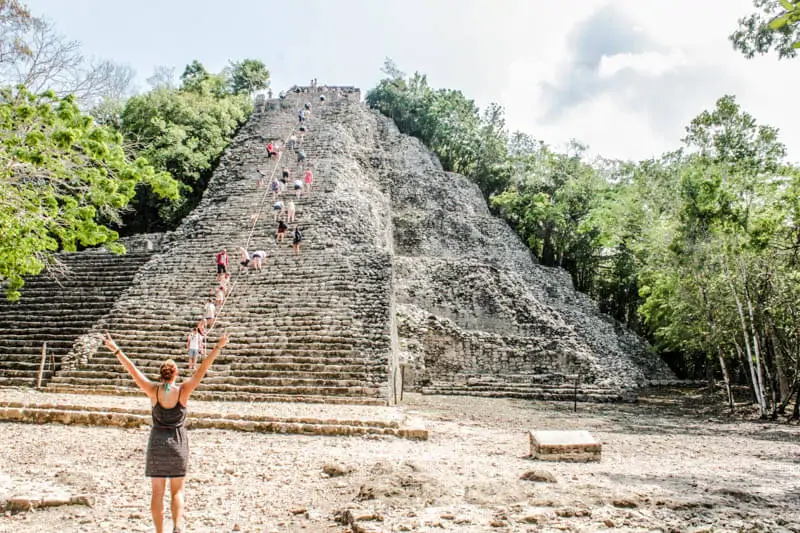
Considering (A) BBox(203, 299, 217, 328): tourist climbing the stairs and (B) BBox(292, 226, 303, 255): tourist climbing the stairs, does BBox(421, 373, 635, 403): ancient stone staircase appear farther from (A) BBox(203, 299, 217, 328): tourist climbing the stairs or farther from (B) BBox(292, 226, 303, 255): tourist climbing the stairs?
(A) BBox(203, 299, 217, 328): tourist climbing the stairs

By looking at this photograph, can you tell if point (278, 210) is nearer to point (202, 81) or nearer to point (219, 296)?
point (219, 296)

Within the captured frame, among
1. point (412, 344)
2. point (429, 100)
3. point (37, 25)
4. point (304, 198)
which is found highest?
point (429, 100)

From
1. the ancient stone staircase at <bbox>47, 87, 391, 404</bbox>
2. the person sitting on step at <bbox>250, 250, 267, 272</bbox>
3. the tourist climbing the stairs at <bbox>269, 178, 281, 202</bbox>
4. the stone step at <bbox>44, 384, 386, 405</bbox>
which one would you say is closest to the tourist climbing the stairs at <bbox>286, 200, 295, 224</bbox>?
the ancient stone staircase at <bbox>47, 87, 391, 404</bbox>

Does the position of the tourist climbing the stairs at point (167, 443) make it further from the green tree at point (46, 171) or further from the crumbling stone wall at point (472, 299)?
the crumbling stone wall at point (472, 299)

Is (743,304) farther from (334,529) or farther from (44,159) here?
(44,159)

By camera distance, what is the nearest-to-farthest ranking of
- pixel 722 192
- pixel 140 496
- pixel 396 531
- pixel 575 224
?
pixel 396 531 < pixel 140 496 < pixel 722 192 < pixel 575 224

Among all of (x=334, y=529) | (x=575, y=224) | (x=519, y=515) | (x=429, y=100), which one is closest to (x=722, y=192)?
(x=519, y=515)

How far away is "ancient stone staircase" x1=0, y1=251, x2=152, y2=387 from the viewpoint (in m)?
11.6

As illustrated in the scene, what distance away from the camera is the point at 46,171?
24.3 feet

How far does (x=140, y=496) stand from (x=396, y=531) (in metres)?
2.13

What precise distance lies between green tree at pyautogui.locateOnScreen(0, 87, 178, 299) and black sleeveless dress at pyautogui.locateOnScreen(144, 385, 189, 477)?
4971 millimetres

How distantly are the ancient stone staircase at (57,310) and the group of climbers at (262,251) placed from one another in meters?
2.69

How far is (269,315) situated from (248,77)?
26840 mm

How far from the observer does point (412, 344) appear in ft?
48.3
